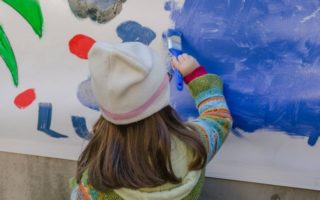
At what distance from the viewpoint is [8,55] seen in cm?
172

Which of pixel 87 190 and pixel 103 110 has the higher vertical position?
pixel 103 110

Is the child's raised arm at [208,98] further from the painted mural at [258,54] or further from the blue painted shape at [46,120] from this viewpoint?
the blue painted shape at [46,120]

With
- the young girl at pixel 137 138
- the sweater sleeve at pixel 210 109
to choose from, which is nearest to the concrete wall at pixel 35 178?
the sweater sleeve at pixel 210 109

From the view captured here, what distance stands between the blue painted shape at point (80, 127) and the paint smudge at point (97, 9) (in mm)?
324

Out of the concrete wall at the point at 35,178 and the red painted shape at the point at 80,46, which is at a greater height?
the red painted shape at the point at 80,46

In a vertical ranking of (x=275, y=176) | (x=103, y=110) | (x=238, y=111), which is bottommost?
(x=275, y=176)

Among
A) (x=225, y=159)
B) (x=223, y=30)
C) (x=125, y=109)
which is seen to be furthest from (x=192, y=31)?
(x=125, y=109)

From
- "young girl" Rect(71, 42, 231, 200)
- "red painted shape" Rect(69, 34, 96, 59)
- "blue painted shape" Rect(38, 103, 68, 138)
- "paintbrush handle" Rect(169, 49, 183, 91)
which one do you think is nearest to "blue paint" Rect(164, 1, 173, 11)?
"paintbrush handle" Rect(169, 49, 183, 91)

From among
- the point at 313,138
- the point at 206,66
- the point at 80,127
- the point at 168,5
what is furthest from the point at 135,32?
the point at 313,138

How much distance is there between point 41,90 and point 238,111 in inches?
26.2

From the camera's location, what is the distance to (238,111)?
145 cm

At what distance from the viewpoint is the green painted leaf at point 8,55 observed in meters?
1.71

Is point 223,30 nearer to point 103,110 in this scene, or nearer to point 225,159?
point 225,159

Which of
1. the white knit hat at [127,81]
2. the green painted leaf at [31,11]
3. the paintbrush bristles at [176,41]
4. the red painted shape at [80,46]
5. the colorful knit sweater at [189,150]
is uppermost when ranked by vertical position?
the white knit hat at [127,81]
